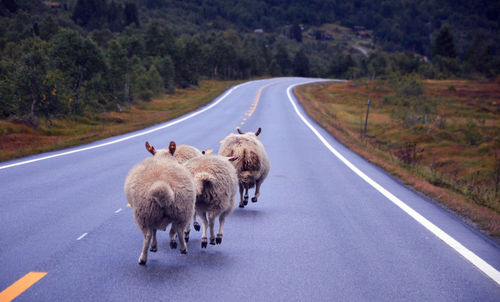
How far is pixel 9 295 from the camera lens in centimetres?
421

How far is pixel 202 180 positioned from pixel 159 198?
1.05 metres

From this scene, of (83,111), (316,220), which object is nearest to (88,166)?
(316,220)

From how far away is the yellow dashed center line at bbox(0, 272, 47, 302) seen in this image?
4191 mm

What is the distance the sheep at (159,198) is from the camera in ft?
16.1

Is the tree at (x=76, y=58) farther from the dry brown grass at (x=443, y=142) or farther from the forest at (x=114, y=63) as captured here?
the dry brown grass at (x=443, y=142)

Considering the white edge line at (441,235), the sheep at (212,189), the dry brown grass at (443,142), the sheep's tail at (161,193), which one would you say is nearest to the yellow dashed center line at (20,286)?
the sheep's tail at (161,193)

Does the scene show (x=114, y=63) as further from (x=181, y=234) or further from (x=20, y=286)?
(x=20, y=286)

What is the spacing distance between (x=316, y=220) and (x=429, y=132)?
80.7 feet

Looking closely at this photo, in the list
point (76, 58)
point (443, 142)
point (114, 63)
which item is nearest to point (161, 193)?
→ point (443, 142)

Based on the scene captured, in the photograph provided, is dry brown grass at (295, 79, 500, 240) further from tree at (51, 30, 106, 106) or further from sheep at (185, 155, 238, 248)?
tree at (51, 30, 106, 106)

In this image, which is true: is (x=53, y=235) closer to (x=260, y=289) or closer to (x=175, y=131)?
(x=260, y=289)

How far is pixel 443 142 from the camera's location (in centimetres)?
2584

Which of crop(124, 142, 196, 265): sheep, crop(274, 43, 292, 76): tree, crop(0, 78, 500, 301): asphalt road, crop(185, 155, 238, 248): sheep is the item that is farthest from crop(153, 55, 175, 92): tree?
crop(274, 43, 292, 76): tree

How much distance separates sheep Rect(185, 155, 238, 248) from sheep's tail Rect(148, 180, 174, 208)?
883 mm
